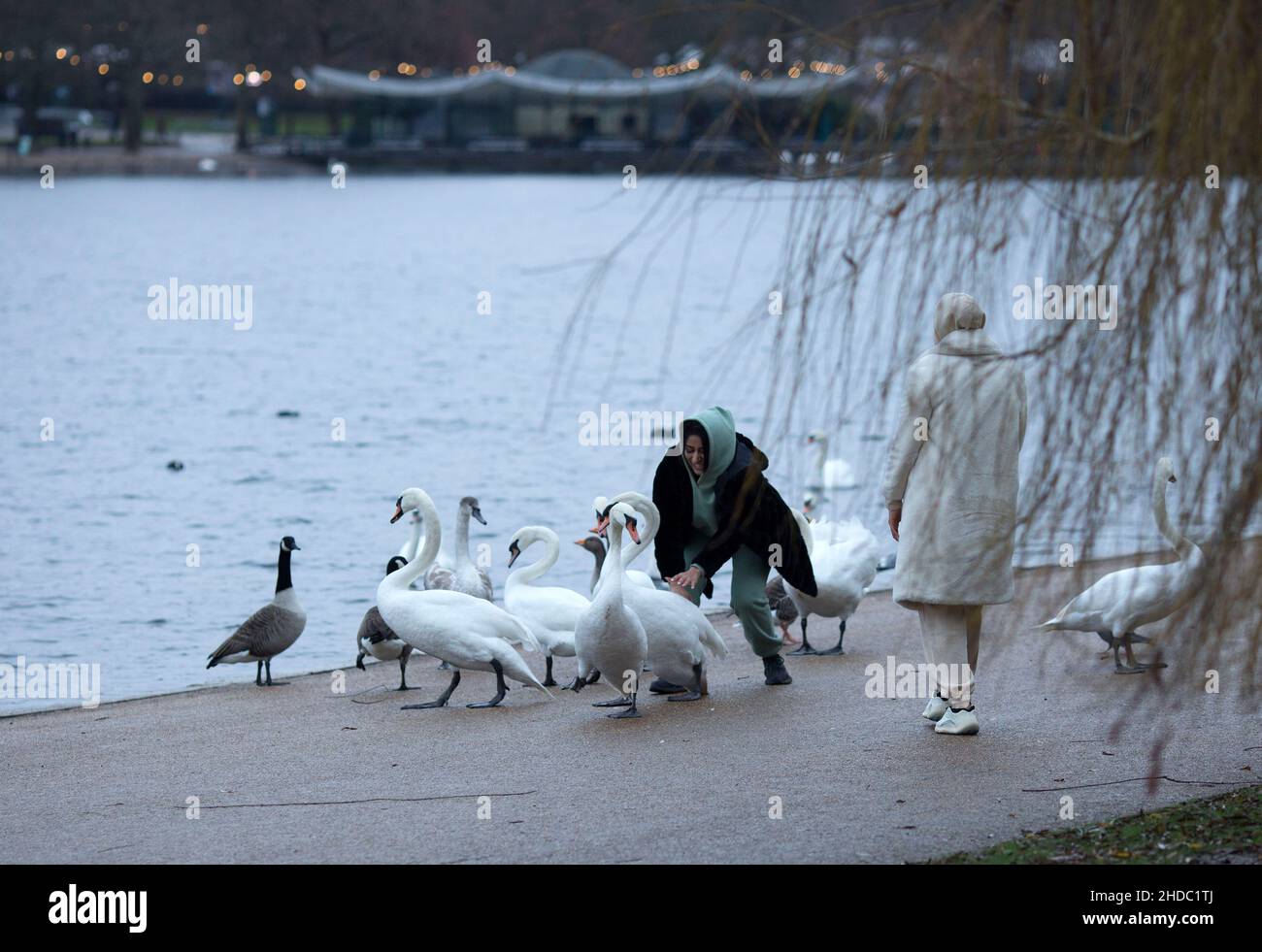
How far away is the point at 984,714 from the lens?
8555 millimetres

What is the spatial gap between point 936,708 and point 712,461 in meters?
1.79

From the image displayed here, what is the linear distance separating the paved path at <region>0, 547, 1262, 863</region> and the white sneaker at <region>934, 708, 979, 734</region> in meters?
0.05

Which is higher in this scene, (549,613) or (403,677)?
(549,613)

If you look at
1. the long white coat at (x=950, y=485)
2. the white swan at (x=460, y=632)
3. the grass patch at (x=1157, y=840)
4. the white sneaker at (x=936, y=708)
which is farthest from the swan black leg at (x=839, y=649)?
the grass patch at (x=1157, y=840)

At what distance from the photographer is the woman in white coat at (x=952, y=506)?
7.00 m

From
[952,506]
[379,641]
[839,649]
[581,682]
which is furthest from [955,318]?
[379,641]

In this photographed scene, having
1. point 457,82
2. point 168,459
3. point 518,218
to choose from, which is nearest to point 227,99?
point 457,82

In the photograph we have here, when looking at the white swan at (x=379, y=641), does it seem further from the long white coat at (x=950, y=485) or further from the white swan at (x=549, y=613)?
the long white coat at (x=950, y=485)

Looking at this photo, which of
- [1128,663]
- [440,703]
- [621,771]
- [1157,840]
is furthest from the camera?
[1128,663]

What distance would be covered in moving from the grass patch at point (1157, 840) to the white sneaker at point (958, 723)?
56.6 inches

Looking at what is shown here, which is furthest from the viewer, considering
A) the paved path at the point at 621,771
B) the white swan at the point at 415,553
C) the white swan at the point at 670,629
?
the white swan at the point at 415,553

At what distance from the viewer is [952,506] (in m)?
7.52

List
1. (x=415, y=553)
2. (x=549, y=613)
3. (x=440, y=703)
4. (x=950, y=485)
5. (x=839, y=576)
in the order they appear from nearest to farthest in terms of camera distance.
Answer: (x=950, y=485) < (x=440, y=703) < (x=549, y=613) < (x=839, y=576) < (x=415, y=553)

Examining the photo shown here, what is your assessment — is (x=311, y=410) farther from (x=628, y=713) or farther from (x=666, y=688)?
(x=628, y=713)
